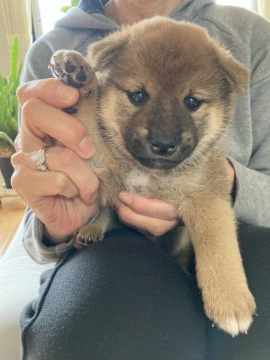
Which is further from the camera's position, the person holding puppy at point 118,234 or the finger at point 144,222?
A: the finger at point 144,222

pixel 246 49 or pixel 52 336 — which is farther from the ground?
pixel 246 49

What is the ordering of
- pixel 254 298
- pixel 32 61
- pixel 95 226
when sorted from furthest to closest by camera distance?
pixel 32 61 → pixel 95 226 → pixel 254 298

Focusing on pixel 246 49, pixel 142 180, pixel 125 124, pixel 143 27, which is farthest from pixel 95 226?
pixel 246 49

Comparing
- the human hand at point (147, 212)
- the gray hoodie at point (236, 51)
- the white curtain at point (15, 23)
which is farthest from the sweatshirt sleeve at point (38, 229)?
the white curtain at point (15, 23)

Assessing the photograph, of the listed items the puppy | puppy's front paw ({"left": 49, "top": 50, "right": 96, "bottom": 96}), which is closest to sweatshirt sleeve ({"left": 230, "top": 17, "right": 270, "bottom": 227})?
the puppy

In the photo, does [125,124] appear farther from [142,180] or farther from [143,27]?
[143,27]

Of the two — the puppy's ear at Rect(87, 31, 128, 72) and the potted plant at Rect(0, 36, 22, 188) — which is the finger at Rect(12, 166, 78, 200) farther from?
the potted plant at Rect(0, 36, 22, 188)

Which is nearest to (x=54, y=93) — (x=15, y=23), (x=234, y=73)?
(x=234, y=73)

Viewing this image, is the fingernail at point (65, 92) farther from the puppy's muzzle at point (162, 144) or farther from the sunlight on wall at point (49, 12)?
the sunlight on wall at point (49, 12)
